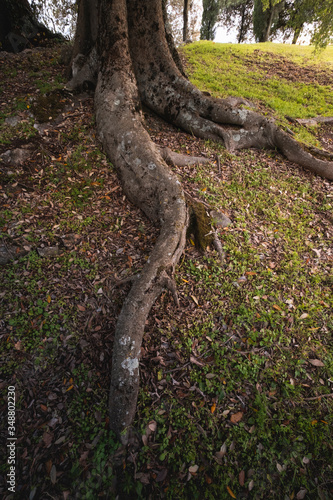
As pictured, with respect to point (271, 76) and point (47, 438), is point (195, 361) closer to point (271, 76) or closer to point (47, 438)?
point (47, 438)

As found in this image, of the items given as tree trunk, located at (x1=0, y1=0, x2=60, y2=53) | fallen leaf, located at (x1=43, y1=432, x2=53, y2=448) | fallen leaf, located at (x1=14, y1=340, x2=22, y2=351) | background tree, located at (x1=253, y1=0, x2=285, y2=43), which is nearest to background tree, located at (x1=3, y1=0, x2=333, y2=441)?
fallen leaf, located at (x1=43, y1=432, x2=53, y2=448)

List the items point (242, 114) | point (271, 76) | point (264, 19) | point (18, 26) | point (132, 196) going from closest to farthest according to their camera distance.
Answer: point (132, 196) < point (242, 114) < point (18, 26) < point (271, 76) < point (264, 19)

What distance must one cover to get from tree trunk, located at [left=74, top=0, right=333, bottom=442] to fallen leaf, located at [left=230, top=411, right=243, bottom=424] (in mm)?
1184

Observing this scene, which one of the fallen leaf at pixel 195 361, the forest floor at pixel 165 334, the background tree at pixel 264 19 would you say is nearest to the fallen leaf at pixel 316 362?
the forest floor at pixel 165 334

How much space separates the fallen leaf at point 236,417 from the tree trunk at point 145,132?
3.88 ft

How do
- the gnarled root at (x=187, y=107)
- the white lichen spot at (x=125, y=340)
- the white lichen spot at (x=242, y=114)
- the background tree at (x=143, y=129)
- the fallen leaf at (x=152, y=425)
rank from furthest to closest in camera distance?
the white lichen spot at (x=242, y=114)
the gnarled root at (x=187, y=107)
the background tree at (x=143, y=129)
the white lichen spot at (x=125, y=340)
the fallen leaf at (x=152, y=425)

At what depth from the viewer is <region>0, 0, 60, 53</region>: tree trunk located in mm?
8062

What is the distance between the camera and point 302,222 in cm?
502

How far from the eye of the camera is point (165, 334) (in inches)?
136

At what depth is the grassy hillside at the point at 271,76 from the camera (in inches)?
342

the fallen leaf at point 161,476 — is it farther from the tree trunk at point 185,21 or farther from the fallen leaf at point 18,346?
the tree trunk at point 185,21

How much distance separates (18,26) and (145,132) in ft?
26.1

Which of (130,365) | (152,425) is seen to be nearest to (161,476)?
(152,425)

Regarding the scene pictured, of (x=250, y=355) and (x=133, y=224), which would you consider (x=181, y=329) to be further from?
(x=133, y=224)
